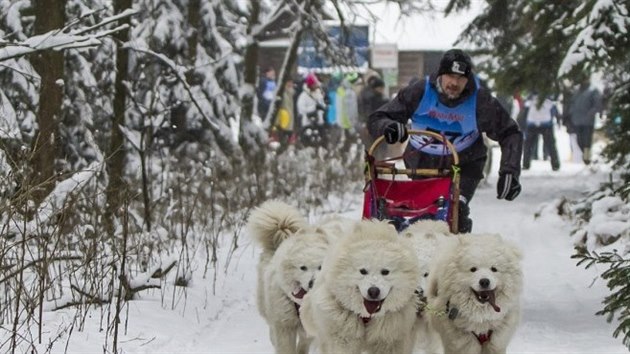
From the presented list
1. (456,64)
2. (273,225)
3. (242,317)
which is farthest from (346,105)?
(273,225)

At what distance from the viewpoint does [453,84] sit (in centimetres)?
662

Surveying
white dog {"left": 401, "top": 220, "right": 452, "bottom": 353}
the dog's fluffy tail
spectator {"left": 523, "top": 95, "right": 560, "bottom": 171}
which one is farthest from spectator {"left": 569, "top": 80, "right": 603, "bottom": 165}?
white dog {"left": 401, "top": 220, "right": 452, "bottom": 353}

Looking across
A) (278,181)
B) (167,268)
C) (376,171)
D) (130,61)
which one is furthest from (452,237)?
(278,181)

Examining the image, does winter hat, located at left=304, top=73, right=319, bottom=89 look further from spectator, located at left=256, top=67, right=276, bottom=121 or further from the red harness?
the red harness

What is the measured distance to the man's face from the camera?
661 cm

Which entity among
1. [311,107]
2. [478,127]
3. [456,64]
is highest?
[456,64]

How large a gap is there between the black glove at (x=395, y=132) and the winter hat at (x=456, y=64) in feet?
1.58

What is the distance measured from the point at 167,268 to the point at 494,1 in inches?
271

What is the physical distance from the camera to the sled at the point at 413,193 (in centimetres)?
633

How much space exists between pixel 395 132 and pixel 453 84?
1.84 feet

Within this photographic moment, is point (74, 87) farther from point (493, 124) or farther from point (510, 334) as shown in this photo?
point (510, 334)

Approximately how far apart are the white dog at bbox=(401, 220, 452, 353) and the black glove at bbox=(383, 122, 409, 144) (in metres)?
0.55

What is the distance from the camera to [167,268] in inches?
306

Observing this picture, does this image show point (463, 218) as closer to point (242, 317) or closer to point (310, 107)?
point (242, 317)
